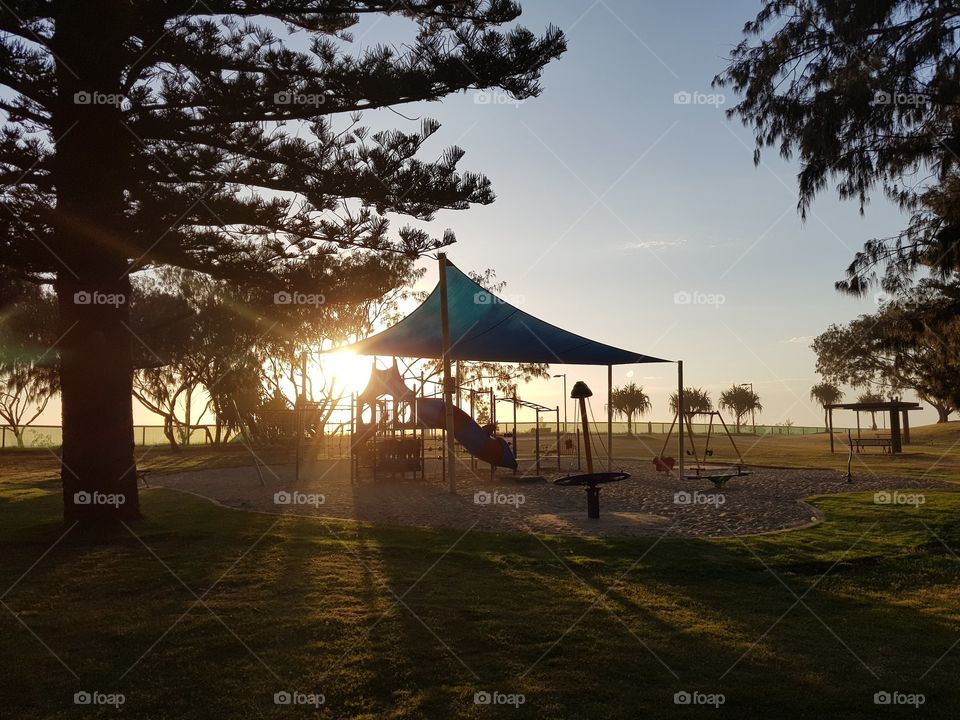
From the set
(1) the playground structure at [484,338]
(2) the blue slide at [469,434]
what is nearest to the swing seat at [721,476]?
(1) the playground structure at [484,338]

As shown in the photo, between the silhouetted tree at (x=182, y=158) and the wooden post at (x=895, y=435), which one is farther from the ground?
the silhouetted tree at (x=182, y=158)

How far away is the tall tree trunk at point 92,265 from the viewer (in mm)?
8492

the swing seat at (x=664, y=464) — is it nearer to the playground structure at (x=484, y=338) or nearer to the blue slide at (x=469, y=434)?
the playground structure at (x=484, y=338)

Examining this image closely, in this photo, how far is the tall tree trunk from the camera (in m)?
8.49

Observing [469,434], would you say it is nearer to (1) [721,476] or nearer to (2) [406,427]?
(2) [406,427]

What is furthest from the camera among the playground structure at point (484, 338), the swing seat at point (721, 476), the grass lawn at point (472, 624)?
the playground structure at point (484, 338)

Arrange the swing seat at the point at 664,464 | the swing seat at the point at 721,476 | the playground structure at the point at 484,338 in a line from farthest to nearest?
the swing seat at the point at 664,464, the playground structure at the point at 484,338, the swing seat at the point at 721,476

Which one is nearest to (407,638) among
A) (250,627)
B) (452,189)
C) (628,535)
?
(250,627)

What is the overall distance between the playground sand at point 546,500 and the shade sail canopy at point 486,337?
270cm

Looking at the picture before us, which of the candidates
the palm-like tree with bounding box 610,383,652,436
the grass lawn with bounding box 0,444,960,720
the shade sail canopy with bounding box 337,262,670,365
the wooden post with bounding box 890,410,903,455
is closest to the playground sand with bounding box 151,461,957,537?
the grass lawn with bounding box 0,444,960,720

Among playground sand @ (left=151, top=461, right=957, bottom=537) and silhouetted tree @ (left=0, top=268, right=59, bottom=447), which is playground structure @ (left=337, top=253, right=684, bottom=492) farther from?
silhouetted tree @ (left=0, top=268, right=59, bottom=447)

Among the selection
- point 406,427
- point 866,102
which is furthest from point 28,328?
point 866,102

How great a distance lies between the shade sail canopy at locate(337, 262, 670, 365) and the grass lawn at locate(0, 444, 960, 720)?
8.30 meters

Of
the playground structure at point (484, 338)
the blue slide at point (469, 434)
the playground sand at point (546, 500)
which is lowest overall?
the playground sand at point (546, 500)
